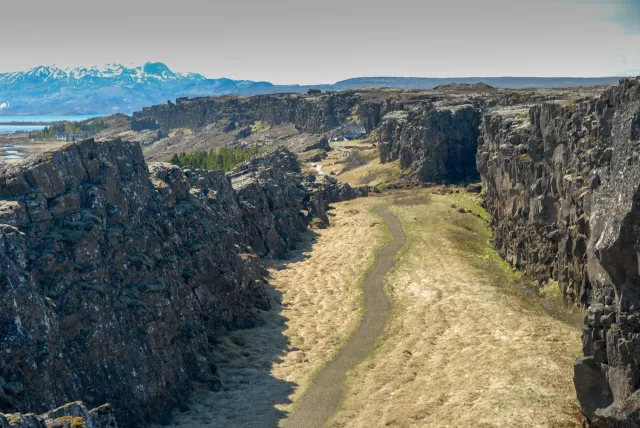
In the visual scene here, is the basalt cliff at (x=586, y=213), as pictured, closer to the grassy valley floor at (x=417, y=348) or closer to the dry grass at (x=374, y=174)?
the grassy valley floor at (x=417, y=348)

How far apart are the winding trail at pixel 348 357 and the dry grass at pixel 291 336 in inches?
25.9

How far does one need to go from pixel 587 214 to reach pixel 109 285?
1140 inches

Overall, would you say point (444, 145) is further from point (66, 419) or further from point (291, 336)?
point (66, 419)

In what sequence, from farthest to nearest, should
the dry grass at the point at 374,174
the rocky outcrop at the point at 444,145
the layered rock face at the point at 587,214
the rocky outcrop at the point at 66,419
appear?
the dry grass at the point at 374,174
the rocky outcrop at the point at 444,145
the layered rock face at the point at 587,214
the rocky outcrop at the point at 66,419

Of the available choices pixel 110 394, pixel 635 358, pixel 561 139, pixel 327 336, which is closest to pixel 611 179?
pixel 635 358

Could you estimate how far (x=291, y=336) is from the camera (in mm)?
48875

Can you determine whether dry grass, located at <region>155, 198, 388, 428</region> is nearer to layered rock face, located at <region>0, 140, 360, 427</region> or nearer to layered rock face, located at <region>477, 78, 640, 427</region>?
layered rock face, located at <region>0, 140, 360, 427</region>

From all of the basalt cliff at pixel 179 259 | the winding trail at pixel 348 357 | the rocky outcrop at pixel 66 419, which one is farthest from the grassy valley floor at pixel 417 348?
the rocky outcrop at pixel 66 419

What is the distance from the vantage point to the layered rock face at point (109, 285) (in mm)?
30091

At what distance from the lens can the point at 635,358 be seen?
89.9ft

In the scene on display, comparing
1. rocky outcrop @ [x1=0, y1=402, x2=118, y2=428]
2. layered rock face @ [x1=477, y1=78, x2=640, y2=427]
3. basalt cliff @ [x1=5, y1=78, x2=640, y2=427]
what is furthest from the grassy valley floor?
rocky outcrop @ [x1=0, y1=402, x2=118, y2=428]

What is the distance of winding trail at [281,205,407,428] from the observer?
118ft

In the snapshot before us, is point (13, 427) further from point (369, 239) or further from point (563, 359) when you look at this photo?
point (369, 239)

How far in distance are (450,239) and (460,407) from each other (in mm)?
39011
